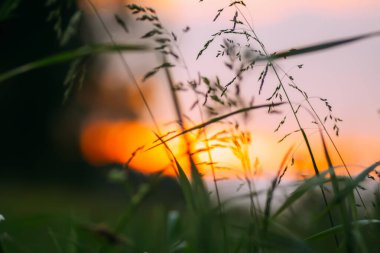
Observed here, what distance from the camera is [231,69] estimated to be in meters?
2.29

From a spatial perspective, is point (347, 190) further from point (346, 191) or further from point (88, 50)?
point (88, 50)

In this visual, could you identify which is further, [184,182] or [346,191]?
[184,182]

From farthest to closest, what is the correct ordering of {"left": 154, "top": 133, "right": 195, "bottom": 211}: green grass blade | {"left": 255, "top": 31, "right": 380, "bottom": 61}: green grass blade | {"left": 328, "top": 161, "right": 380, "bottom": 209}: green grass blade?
{"left": 154, "top": 133, "right": 195, "bottom": 211}: green grass blade → {"left": 255, "top": 31, "right": 380, "bottom": 61}: green grass blade → {"left": 328, "top": 161, "right": 380, "bottom": 209}: green grass blade

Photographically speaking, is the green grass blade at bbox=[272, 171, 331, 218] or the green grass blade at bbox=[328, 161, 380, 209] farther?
the green grass blade at bbox=[272, 171, 331, 218]

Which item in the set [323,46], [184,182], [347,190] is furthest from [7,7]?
[347,190]

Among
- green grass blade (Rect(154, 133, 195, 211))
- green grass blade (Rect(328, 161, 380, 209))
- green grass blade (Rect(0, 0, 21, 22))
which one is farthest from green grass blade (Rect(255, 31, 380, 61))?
green grass blade (Rect(0, 0, 21, 22))

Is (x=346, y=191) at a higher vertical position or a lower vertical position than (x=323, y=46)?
lower

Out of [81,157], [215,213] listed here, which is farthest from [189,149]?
[81,157]

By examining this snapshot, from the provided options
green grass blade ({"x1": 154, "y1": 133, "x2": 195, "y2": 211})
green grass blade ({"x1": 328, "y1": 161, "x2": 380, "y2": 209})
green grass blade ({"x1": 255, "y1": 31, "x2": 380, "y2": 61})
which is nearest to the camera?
green grass blade ({"x1": 328, "y1": 161, "x2": 380, "y2": 209})

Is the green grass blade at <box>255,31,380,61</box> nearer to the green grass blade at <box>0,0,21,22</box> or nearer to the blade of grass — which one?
the blade of grass

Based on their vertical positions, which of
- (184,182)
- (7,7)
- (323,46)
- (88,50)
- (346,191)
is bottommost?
(346,191)

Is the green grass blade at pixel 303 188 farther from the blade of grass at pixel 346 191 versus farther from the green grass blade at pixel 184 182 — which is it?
the green grass blade at pixel 184 182

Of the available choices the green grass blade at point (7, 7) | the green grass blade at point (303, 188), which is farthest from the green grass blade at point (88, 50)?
the green grass blade at point (303, 188)

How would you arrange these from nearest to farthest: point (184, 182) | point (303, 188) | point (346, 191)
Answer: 1. point (346, 191)
2. point (303, 188)
3. point (184, 182)
